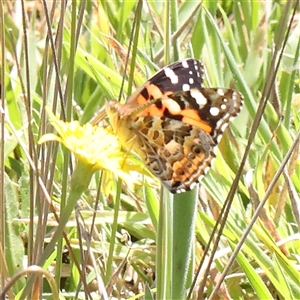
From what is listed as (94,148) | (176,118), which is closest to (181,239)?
(94,148)

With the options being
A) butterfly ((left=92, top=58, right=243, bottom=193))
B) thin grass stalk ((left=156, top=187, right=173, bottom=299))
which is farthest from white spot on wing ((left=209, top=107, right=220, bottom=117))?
thin grass stalk ((left=156, top=187, right=173, bottom=299))

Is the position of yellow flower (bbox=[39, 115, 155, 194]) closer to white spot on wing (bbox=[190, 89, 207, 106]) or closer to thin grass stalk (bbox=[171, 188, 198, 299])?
thin grass stalk (bbox=[171, 188, 198, 299])

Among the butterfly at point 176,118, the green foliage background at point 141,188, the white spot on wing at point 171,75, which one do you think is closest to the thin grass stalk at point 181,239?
the green foliage background at point 141,188

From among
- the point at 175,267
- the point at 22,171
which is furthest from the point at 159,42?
the point at 175,267

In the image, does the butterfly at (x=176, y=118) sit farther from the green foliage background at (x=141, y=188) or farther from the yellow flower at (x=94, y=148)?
the yellow flower at (x=94, y=148)

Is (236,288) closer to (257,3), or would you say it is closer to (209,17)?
(209,17)

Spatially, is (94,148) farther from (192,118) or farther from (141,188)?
(141,188)
